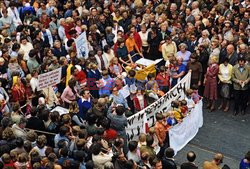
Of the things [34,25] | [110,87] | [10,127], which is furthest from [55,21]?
[10,127]

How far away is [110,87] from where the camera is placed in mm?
14516

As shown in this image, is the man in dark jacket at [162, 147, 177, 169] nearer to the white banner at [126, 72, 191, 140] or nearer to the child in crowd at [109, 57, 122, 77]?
the white banner at [126, 72, 191, 140]

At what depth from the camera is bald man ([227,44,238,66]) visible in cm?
1579

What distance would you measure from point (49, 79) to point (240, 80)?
508cm

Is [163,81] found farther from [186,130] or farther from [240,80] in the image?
[240,80]

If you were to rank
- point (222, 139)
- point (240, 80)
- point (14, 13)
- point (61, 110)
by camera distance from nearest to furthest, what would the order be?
1. point (61, 110)
2. point (222, 139)
3. point (240, 80)
4. point (14, 13)

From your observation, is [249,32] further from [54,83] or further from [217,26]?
[54,83]

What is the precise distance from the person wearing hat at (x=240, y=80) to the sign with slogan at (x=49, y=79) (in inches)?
183

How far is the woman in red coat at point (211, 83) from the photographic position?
1552cm

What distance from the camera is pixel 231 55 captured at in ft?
52.1

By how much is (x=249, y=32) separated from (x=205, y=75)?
102 inches

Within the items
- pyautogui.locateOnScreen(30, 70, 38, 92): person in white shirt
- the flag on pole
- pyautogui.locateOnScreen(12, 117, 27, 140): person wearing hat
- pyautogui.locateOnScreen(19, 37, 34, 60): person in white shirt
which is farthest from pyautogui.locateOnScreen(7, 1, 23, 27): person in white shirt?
pyautogui.locateOnScreen(12, 117, 27, 140): person wearing hat

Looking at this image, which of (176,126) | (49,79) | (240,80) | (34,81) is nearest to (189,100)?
(176,126)

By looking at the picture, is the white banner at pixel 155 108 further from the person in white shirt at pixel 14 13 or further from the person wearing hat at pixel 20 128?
the person in white shirt at pixel 14 13
